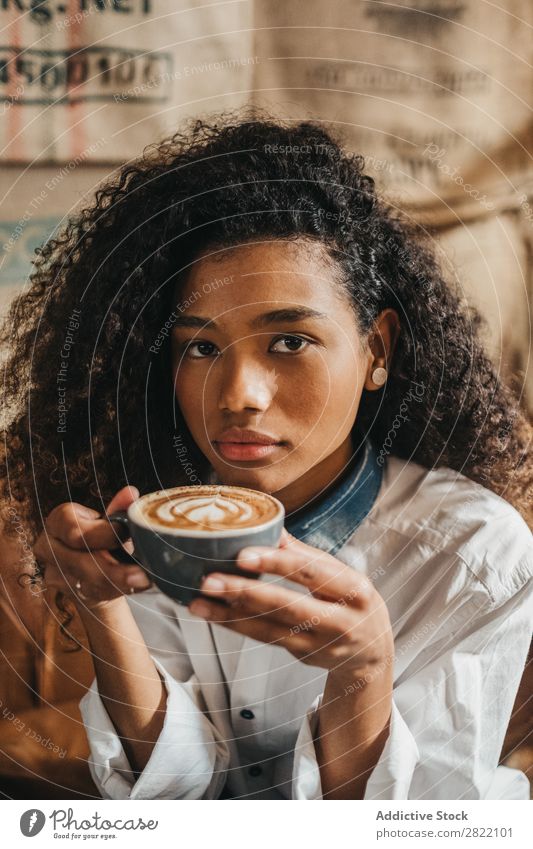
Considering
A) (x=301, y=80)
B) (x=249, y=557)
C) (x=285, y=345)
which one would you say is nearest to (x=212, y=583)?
(x=249, y=557)

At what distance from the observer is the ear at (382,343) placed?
41 centimetres

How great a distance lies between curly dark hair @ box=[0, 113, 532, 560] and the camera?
0.40 meters

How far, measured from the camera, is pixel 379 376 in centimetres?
42

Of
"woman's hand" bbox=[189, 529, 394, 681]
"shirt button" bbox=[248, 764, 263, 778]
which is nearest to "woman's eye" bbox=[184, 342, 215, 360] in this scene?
"woman's hand" bbox=[189, 529, 394, 681]

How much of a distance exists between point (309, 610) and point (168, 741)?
0.12m

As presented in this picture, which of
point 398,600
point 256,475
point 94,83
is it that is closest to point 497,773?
point 398,600

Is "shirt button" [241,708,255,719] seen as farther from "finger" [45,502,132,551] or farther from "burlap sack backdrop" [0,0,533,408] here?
"burlap sack backdrop" [0,0,533,408]

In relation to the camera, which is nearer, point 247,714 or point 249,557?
point 249,557

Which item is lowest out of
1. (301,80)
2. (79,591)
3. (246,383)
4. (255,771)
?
(255,771)

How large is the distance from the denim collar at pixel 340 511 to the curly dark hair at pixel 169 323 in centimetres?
2

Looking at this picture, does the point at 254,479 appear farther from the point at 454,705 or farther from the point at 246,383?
the point at 454,705

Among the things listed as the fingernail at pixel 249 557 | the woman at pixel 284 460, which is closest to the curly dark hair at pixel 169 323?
the woman at pixel 284 460

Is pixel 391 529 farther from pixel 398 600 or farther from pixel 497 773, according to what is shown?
pixel 497 773

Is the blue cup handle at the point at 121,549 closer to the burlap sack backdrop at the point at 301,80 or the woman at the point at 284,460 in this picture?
the woman at the point at 284,460
